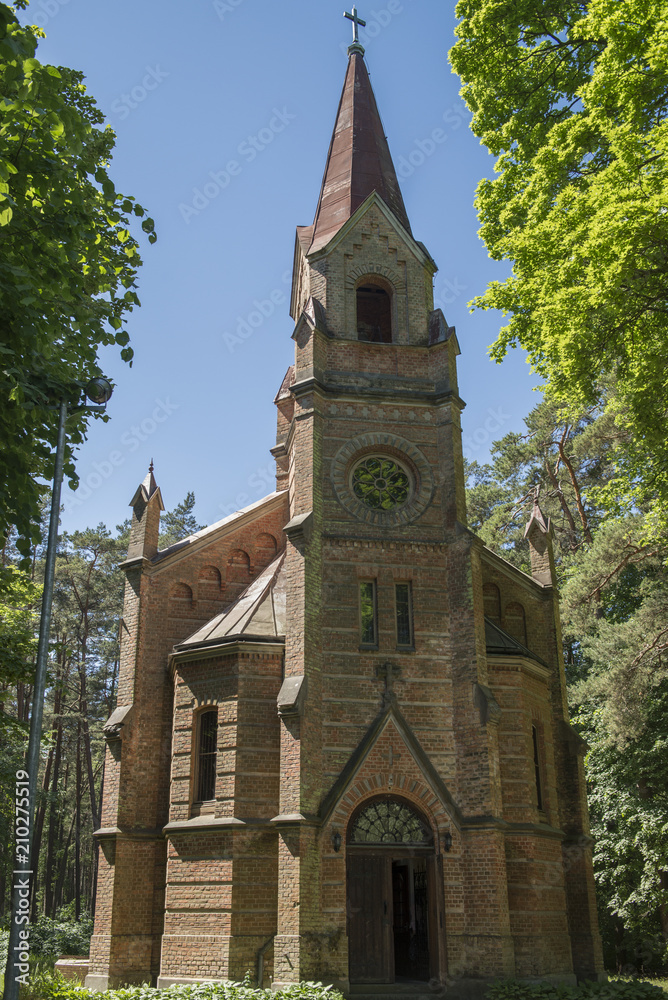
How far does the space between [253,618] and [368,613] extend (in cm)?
253

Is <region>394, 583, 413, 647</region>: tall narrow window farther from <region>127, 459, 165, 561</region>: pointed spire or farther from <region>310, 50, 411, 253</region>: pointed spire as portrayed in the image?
<region>310, 50, 411, 253</region>: pointed spire

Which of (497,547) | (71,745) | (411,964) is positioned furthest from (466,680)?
→ (71,745)

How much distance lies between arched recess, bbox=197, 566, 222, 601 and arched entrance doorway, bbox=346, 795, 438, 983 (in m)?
6.77

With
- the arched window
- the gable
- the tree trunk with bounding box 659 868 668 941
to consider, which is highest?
the arched window

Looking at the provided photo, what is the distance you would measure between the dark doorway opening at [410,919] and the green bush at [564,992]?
5.90 ft

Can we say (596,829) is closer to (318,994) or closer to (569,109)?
(318,994)

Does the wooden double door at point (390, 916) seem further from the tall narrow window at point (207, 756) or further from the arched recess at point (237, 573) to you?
the arched recess at point (237, 573)

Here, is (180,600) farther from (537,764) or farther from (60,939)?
(60,939)

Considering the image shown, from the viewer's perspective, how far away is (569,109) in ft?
49.1

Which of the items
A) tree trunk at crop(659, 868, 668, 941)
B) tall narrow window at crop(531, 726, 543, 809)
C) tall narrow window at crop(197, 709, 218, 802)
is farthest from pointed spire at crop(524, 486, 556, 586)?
tree trunk at crop(659, 868, 668, 941)

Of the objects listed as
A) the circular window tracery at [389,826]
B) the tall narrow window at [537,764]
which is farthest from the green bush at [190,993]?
the tall narrow window at [537,764]

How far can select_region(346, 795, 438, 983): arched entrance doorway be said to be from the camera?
1605 cm

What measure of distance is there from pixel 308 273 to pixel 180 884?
47.3ft

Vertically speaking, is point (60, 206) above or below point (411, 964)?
above
